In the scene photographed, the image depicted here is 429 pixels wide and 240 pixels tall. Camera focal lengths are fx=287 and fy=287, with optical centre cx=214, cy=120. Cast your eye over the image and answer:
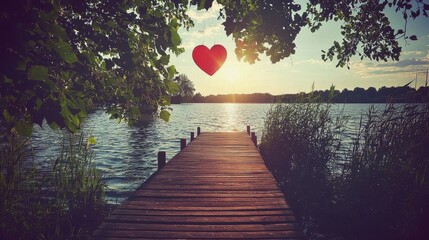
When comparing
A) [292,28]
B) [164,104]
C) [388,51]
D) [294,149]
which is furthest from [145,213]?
[294,149]

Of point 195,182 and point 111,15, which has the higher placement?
point 111,15

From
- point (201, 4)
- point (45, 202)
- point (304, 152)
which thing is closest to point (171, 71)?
point (201, 4)

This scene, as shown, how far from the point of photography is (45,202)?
571 centimetres

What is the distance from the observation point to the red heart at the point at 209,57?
5.14 m

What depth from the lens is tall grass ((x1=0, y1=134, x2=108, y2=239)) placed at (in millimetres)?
4703

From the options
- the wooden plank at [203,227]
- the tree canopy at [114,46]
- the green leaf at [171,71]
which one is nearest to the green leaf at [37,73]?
the tree canopy at [114,46]

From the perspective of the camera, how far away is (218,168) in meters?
7.35

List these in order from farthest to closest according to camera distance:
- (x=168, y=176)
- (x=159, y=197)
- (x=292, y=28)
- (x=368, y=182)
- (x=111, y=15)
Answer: (x=168, y=176)
(x=368, y=182)
(x=159, y=197)
(x=292, y=28)
(x=111, y=15)

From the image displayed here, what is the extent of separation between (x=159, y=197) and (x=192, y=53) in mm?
2597

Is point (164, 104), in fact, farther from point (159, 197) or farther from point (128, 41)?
point (159, 197)

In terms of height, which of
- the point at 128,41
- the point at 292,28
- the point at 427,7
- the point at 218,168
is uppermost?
the point at 427,7

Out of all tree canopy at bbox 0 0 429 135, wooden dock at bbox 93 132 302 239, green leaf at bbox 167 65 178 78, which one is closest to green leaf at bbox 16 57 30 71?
tree canopy at bbox 0 0 429 135

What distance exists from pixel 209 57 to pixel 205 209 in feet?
8.65

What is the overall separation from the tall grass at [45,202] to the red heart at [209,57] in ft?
7.66
